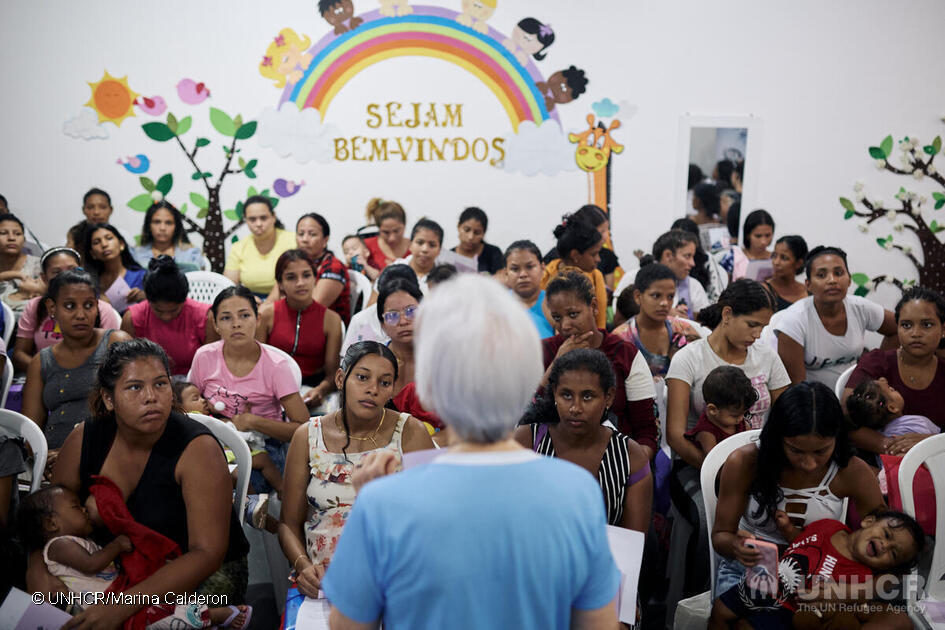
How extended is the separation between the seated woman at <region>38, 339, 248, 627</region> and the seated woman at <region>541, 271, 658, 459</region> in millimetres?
1296

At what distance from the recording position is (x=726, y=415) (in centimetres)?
289

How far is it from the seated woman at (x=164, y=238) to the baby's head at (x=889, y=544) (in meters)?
4.61

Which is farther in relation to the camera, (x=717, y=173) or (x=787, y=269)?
(x=717, y=173)

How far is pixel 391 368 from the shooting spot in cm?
242

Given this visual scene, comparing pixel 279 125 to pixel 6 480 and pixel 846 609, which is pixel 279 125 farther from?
pixel 846 609

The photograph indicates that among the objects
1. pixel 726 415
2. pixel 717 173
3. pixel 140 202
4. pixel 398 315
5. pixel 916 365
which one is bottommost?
pixel 726 415

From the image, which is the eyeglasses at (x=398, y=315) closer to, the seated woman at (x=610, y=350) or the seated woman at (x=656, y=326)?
the seated woman at (x=610, y=350)

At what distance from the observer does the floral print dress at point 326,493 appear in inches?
89.4

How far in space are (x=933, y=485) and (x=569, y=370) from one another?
50.0 inches

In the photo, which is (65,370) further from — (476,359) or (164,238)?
(476,359)

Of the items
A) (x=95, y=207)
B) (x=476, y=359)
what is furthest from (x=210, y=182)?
(x=476, y=359)

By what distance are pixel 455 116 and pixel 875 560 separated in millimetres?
4767

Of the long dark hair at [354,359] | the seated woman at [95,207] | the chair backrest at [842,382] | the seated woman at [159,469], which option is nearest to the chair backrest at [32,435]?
the seated woman at [159,469]

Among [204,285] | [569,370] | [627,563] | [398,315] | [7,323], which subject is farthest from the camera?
[204,285]
